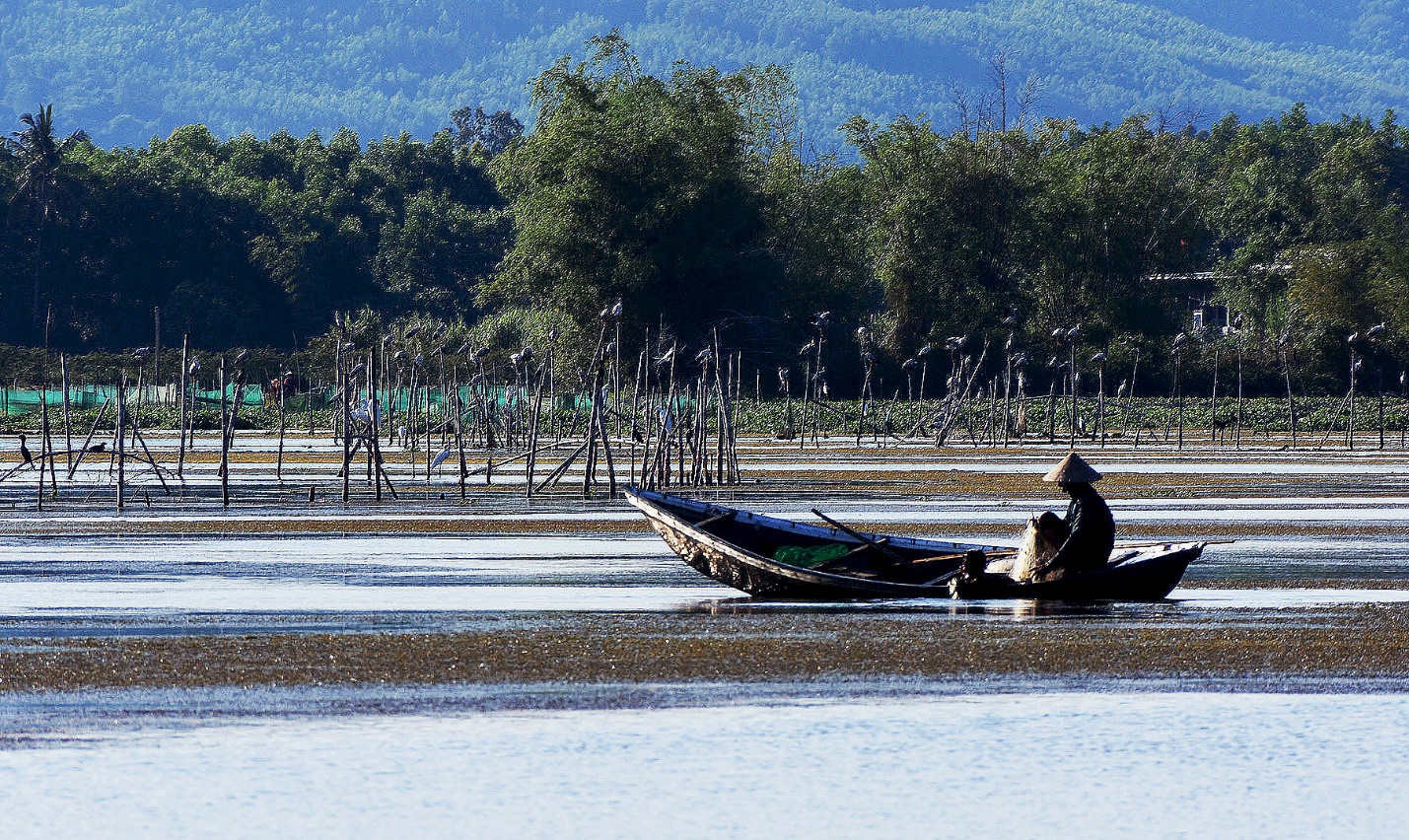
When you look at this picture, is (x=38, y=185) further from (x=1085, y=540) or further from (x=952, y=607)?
(x=1085, y=540)

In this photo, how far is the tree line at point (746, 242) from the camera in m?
72.9

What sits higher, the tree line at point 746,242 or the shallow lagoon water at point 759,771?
the tree line at point 746,242

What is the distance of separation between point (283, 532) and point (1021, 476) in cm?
1867

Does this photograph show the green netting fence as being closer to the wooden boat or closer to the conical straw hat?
the wooden boat

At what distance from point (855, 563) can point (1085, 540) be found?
2200mm

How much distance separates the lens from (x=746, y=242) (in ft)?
246

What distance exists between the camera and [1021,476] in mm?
41875

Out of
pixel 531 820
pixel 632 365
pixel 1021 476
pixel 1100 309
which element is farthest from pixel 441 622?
pixel 1100 309

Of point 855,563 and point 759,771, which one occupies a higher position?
point 855,563

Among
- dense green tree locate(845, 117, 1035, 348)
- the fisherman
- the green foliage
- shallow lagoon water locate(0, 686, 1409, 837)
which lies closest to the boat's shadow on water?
the fisherman

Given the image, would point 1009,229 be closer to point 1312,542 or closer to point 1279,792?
point 1312,542

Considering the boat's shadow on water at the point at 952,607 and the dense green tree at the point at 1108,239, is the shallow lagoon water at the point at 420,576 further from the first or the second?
the dense green tree at the point at 1108,239

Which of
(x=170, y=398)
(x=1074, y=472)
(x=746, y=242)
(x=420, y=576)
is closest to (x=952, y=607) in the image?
(x=1074, y=472)

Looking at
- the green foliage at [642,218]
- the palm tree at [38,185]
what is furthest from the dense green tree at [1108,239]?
the palm tree at [38,185]
